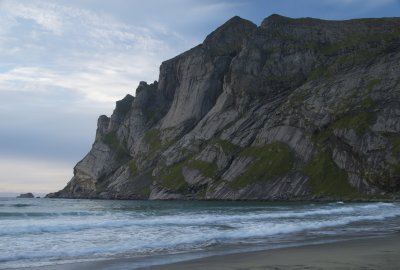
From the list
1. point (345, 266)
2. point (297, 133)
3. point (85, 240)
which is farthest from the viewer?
point (297, 133)

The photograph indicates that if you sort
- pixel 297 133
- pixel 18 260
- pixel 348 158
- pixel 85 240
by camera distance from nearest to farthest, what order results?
pixel 18 260, pixel 85 240, pixel 348 158, pixel 297 133

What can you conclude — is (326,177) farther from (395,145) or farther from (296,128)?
(296,128)

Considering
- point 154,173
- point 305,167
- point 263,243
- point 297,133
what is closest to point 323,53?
point 297,133

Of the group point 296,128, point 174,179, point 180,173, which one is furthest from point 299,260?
point 180,173

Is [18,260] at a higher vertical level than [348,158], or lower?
lower

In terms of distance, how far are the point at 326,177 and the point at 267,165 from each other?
1921 cm

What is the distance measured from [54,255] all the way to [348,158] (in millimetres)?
120333

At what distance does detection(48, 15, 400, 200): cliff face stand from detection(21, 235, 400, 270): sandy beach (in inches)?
4000

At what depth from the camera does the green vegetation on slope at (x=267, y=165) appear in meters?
140

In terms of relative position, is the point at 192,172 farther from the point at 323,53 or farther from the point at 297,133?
the point at 323,53

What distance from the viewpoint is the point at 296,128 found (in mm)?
150375

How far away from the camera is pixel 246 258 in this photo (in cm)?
2070

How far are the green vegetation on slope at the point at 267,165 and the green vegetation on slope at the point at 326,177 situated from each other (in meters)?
6.79

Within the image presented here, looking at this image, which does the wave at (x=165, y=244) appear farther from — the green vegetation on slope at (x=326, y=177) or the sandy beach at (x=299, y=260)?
the green vegetation on slope at (x=326, y=177)
